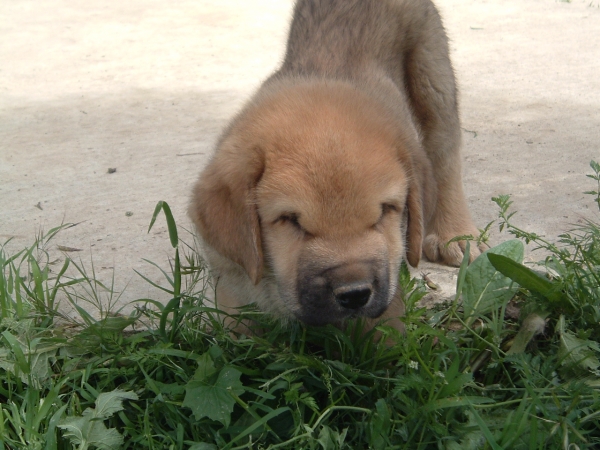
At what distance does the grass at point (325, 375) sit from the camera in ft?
8.04

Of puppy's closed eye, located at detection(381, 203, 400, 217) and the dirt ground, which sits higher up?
→ puppy's closed eye, located at detection(381, 203, 400, 217)

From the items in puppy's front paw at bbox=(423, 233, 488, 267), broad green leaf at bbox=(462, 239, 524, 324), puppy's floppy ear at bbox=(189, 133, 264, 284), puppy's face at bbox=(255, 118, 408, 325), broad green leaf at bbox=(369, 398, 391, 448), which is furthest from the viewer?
puppy's front paw at bbox=(423, 233, 488, 267)

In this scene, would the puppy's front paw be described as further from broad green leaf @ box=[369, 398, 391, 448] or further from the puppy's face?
broad green leaf @ box=[369, 398, 391, 448]

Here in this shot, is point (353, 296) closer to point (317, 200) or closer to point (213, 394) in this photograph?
point (317, 200)

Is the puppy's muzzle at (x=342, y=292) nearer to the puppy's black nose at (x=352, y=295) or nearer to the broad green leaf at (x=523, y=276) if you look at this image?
the puppy's black nose at (x=352, y=295)

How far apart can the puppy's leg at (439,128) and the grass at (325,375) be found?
1.06 meters

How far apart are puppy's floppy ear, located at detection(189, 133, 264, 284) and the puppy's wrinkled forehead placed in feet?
0.17

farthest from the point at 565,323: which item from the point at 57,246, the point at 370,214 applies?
the point at 57,246

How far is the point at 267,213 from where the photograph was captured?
278 centimetres

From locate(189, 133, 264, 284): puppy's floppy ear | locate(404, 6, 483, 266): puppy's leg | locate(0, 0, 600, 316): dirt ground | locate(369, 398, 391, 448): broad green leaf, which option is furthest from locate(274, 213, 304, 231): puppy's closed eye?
locate(404, 6, 483, 266): puppy's leg

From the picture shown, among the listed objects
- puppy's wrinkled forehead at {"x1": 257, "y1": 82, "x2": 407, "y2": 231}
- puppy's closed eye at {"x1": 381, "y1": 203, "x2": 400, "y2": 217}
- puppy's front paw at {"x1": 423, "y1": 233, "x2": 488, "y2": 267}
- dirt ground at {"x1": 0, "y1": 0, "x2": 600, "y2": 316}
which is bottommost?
puppy's front paw at {"x1": 423, "y1": 233, "x2": 488, "y2": 267}

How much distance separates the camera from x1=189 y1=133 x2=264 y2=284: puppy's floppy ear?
9.21 ft

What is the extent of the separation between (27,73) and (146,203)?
13.7 feet

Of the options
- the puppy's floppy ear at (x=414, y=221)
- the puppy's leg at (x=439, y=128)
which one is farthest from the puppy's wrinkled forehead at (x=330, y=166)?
the puppy's leg at (x=439, y=128)
